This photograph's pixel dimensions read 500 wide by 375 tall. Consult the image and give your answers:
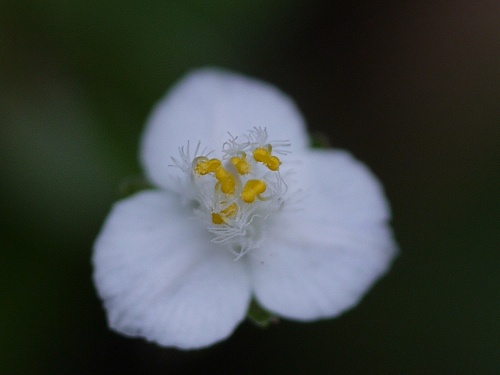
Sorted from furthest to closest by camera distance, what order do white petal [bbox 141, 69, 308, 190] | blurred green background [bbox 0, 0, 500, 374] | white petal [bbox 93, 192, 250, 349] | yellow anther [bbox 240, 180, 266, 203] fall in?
blurred green background [bbox 0, 0, 500, 374]
white petal [bbox 141, 69, 308, 190]
yellow anther [bbox 240, 180, 266, 203]
white petal [bbox 93, 192, 250, 349]

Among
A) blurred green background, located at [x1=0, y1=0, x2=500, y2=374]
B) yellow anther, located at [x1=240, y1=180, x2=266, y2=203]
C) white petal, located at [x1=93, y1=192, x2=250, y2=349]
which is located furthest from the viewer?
blurred green background, located at [x1=0, y1=0, x2=500, y2=374]


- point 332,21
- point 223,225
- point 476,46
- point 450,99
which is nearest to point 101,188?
point 223,225

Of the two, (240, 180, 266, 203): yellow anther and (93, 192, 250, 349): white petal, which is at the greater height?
(240, 180, 266, 203): yellow anther

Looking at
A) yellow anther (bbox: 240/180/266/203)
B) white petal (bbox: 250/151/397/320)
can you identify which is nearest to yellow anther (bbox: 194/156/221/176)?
yellow anther (bbox: 240/180/266/203)

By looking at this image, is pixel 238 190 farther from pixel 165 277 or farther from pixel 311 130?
pixel 311 130

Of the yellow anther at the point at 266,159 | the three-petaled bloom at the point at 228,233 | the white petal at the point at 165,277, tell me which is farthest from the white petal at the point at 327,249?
the yellow anther at the point at 266,159

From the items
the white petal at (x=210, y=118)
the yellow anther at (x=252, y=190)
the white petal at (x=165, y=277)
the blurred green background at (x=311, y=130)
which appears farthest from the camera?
the blurred green background at (x=311, y=130)

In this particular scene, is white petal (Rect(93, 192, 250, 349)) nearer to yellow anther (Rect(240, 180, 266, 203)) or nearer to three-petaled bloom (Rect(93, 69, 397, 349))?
three-petaled bloom (Rect(93, 69, 397, 349))

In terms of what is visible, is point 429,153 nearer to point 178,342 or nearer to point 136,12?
point 136,12

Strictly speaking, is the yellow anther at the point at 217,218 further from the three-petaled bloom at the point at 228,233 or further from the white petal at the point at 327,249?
the white petal at the point at 327,249
